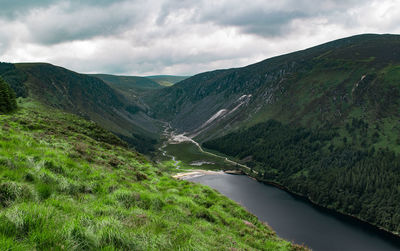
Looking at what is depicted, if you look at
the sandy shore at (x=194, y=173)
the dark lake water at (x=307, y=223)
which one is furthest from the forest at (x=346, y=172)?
the sandy shore at (x=194, y=173)

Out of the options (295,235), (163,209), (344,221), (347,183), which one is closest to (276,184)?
(347,183)

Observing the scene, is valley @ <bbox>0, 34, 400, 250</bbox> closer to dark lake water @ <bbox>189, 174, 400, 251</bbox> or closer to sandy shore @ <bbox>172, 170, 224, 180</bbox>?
sandy shore @ <bbox>172, 170, 224, 180</bbox>

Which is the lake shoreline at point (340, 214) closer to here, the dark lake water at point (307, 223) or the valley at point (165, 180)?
the valley at point (165, 180)

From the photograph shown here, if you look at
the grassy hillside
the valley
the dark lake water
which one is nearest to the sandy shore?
the valley

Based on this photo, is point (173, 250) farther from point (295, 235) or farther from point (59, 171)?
point (295, 235)

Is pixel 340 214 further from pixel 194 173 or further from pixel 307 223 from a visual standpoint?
pixel 194 173

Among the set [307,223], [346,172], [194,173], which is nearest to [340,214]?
[307,223]
